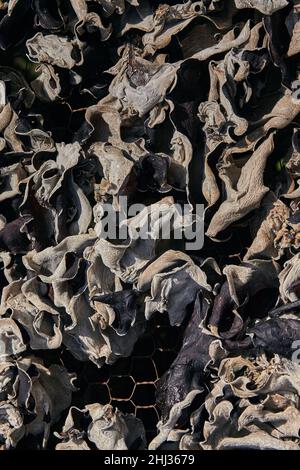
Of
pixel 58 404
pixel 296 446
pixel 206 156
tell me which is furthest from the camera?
pixel 58 404

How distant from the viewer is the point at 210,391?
175cm

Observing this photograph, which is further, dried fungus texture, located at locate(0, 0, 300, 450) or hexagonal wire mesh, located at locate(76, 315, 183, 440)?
hexagonal wire mesh, located at locate(76, 315, 183, 440)

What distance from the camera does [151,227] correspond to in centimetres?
177

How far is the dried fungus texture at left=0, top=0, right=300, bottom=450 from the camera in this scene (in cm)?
171

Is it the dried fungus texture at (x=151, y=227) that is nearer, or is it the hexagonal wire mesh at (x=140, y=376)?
the dried fungus texture at (x=151, y=227)

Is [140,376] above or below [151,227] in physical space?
below

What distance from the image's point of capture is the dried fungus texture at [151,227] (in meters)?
1.71

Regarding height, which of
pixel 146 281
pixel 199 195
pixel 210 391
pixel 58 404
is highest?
pixel 199 195

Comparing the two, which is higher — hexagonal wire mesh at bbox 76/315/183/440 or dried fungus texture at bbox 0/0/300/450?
dried fungus texture at bbox 0/0/300/450

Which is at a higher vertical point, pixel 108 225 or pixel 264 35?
pixel 264 35

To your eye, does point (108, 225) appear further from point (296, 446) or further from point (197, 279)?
point (296, 446)

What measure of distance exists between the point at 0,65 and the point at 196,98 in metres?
0.44

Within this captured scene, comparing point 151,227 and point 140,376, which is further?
point 140,376

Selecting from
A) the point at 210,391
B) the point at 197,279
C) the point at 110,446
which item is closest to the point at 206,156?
the point at 197,279
